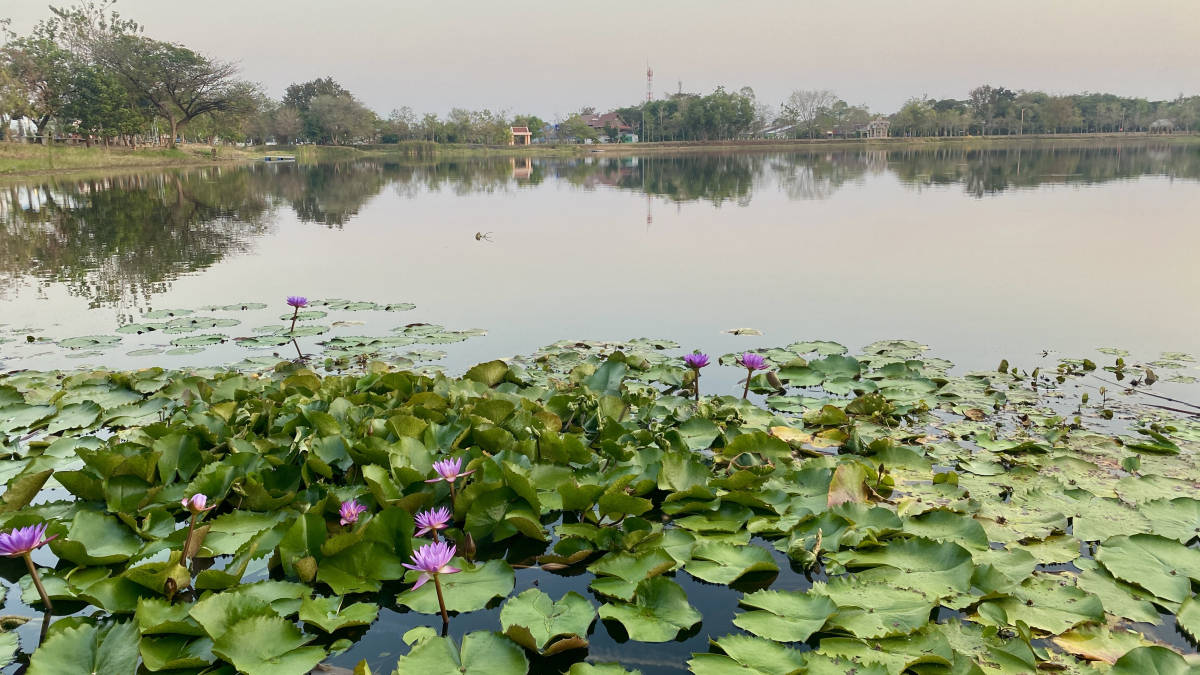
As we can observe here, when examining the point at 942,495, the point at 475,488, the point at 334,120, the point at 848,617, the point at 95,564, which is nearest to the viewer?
the point at 848,617

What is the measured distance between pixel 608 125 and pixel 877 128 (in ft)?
140

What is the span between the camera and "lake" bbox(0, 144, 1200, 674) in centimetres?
548

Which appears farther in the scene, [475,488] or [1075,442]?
[1075,442]

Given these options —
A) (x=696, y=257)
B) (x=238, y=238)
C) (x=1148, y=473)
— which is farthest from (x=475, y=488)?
(x=238, y=238)

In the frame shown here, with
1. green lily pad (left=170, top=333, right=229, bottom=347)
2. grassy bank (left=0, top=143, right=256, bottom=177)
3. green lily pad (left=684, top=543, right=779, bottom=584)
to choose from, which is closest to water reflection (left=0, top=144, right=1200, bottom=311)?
green lily pad (left=170, top=333, right=229, bottom=347)

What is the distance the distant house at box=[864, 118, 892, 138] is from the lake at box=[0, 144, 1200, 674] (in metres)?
93.3

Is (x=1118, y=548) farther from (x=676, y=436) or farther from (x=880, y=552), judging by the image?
(x=676, y=436)

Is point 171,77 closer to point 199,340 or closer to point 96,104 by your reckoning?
point 96,104

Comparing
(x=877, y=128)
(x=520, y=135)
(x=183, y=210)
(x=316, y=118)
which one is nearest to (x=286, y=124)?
(x=316, y=118)

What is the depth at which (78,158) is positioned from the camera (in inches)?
1359

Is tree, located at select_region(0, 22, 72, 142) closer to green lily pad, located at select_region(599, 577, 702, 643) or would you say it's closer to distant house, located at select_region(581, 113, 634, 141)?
green lily pad, located at select_region(599, 577, 702, 643)

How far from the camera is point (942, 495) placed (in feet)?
9.59

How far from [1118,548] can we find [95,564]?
3.42 m

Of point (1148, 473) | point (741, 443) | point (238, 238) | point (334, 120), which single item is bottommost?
point (1148, 473)
